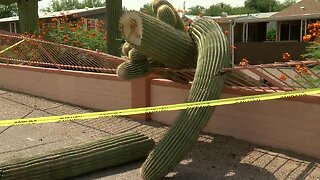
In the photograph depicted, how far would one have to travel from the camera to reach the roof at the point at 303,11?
22.8m

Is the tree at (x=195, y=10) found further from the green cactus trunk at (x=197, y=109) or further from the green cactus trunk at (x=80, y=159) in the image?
the green cactus trunk at (x=80, y=159)

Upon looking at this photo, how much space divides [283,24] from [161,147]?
22.2 metres

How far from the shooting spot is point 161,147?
A: 4797mm

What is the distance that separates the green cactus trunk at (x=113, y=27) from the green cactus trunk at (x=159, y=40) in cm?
555

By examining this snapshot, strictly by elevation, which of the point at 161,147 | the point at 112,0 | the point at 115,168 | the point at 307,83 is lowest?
the point at 115,168

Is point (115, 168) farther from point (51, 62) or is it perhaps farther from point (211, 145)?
point (51, 62)

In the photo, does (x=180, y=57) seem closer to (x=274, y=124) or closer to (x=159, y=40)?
(x=159, y=40)

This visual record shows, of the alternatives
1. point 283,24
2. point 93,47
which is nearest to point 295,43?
point 283,24

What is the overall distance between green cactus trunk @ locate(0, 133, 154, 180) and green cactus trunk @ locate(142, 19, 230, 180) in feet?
2.37

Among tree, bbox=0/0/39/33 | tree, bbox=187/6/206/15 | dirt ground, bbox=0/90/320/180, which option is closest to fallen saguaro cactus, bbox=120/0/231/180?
dirt ground, bbox=0/90/320/180

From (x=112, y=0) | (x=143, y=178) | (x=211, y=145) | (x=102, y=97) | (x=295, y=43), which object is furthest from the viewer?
(x=295, y=43)

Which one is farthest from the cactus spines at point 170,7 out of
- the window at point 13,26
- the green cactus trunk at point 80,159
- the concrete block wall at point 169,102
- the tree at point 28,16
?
the window at point 13,26

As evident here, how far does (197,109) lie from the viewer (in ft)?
16.5

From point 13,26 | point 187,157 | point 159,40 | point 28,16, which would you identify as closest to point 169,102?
point 187,157
